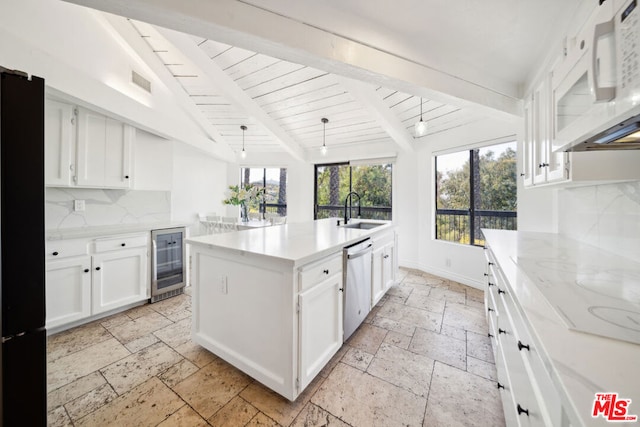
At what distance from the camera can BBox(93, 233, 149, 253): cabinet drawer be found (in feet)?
7.76

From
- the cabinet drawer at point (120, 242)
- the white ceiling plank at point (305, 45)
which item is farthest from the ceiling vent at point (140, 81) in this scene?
the white ceiling plank at point (305, 45)

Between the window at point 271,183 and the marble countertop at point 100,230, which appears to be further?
the window at point 271,183

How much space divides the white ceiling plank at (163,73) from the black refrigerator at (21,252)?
3.04 meters

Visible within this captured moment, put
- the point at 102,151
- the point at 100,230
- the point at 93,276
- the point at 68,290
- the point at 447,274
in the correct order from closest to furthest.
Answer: the point at 68,290 → the point at 93,276 → the point at 100,230 → the point at 102,151 → the point at 447,274

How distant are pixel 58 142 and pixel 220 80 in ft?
6.19

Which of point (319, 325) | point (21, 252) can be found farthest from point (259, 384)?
point (21, 252)

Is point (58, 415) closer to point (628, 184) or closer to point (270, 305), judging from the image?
point (270, 305)

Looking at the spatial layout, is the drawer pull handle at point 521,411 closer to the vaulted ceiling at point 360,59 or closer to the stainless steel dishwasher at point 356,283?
the stainless steel dishwasher at point 356,283

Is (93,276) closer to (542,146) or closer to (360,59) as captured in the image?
(360,59)

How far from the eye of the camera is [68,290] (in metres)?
2.19

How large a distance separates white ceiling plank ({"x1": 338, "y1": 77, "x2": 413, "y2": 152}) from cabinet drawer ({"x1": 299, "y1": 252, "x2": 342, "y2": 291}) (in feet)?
6.97

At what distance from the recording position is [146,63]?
3408 millimetres

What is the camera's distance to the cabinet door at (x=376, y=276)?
2.45 metres

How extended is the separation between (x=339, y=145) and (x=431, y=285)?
123 inches
